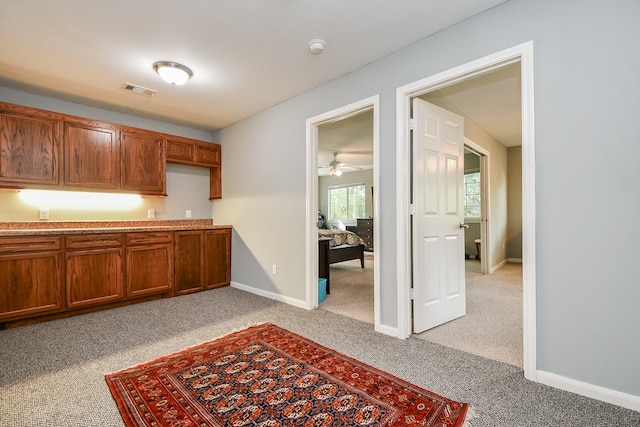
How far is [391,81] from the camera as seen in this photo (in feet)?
8.89

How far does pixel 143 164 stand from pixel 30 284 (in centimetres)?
181

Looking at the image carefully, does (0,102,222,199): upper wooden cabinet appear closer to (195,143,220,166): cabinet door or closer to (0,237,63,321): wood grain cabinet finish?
(195,143,220,166): cabinet door

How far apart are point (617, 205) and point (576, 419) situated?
44.8 inches

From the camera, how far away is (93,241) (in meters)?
3.40

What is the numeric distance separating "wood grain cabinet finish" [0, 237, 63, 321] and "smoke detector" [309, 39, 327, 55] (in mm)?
3185

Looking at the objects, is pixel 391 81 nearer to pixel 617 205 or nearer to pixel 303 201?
pixel 303 201

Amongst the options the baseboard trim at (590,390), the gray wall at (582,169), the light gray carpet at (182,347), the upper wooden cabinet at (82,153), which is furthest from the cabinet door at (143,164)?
the baseboard trim at (590,390)

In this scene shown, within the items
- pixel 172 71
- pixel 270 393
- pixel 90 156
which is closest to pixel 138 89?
pixel 172 71

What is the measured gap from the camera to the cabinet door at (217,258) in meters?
4.41

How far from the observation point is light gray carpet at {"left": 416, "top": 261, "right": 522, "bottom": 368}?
237 centimetres

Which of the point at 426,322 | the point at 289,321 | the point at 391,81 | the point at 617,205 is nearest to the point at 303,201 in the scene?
the point at 289,321

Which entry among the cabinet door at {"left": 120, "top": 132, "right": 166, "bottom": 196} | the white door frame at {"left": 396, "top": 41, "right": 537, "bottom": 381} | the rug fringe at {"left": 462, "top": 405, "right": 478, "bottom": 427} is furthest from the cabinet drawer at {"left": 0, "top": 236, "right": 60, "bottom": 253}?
the rug fringe at {"left": 462, "top": 405, "right": 478, "bottom": 427}

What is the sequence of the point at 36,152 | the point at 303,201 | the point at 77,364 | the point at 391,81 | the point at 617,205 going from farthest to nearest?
the point at 303,201 → the point at 36,152 → the point at 391,81 → the point at 77,364 → the point at 617,205

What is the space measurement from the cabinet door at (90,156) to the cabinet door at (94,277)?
0.88 m
